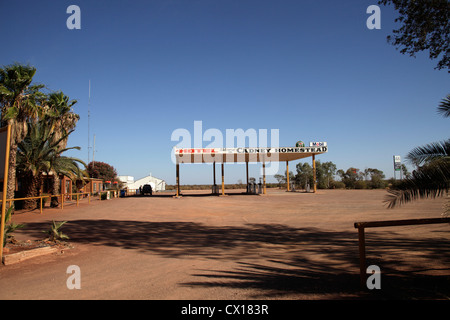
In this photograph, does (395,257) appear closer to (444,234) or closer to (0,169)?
(444,234)

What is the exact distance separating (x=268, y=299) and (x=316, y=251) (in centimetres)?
332

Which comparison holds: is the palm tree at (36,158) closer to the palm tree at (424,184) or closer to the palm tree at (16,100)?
the palm tree at (16,100)

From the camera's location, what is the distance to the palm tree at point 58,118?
19.6 m

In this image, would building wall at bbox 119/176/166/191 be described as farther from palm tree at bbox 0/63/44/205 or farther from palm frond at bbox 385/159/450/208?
palm frond at bbox 385/159/450/208

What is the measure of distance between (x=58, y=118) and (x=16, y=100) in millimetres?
6053

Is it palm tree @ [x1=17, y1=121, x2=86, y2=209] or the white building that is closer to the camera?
palm tree @ [x1=17, y1=121, x2=86, y2=209]

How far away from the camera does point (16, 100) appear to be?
15328 millimetres

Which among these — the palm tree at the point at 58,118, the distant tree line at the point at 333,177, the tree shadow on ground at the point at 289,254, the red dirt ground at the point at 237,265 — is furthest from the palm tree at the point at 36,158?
the distant tree line at the point at 333,177

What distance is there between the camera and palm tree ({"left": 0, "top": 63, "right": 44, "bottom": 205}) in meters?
15.0

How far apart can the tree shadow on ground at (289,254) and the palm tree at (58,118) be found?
10.2m

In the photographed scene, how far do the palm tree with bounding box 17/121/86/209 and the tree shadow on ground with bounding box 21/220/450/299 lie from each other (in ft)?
27.1

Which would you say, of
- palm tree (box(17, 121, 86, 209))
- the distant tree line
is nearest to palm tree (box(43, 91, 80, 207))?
palm tree (box(17, 121, 86, 209))
